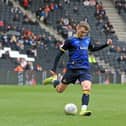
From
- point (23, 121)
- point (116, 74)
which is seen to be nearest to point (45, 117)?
point (23, 121)

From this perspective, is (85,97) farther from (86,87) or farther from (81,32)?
(81,32)

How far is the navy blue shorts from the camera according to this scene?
13312mm

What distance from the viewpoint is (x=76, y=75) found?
44.2ft

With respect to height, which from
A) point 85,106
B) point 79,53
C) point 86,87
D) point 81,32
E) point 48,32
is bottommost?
point 85,106

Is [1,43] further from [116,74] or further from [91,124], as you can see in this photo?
[91,124]

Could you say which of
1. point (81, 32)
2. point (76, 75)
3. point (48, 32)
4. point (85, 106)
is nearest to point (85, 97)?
point (85, 106)

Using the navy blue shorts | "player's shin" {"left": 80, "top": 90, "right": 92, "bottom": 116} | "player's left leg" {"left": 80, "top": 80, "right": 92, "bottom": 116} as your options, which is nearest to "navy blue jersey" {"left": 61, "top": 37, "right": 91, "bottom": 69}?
the navy blue shorts

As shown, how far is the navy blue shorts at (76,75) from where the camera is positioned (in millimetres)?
13312

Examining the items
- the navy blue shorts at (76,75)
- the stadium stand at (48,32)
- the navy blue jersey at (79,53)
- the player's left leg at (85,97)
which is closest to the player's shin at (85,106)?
the player's left leg at (85,97)

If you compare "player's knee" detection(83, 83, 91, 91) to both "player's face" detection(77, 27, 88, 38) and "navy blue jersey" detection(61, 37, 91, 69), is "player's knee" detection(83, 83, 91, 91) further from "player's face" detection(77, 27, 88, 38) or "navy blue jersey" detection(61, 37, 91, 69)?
"player's face" detection(77, 27, 88, 38)

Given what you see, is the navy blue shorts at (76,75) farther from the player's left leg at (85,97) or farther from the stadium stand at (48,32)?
the stadium stand at (48,32)

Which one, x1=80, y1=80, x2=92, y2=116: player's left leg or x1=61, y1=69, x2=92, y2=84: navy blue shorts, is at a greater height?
x1=61, y1=69, x2=92, y2=84: navy blue shorts

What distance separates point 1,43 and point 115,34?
51.1 feet

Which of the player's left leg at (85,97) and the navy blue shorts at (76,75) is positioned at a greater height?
the navy blue shorts at (76,75)
